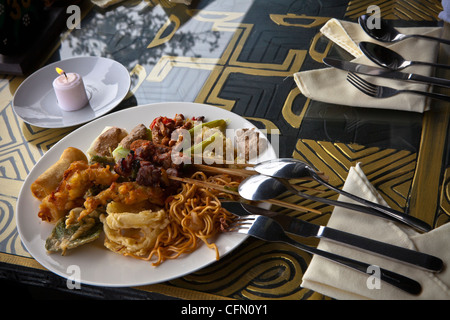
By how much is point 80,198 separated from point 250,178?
47 cm

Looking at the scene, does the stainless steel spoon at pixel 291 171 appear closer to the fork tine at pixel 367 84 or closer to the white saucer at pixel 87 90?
the fork tine at pixel 367 84

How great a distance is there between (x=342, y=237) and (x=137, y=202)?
524 millimetres

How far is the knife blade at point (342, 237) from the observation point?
3.47 ft

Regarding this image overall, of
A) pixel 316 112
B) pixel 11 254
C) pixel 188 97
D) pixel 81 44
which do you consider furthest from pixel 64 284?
pixel 81 44

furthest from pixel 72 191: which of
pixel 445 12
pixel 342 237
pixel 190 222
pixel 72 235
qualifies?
pixel 445 12

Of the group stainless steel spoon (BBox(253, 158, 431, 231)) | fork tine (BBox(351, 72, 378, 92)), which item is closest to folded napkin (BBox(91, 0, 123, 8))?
fork tine (BBox(351, 72, 378, 92))

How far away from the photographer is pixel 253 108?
1658 millimetres

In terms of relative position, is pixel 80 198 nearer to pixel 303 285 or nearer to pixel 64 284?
pixel 64 284

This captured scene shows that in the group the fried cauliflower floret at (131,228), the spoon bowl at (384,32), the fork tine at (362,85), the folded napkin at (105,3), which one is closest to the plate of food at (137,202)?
the fried cauliflower floret at (131,228)

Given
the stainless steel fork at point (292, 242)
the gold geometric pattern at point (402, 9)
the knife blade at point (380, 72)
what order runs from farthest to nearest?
the gold geometric pattern at point (402, 9) → the knife blade at point (380, 72) → the stainless steel fork at point (292, 242)

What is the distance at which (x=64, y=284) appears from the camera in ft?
4.09

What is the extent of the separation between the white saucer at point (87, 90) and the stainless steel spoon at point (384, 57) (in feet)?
2.78

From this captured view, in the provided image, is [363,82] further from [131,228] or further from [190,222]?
[131,228]

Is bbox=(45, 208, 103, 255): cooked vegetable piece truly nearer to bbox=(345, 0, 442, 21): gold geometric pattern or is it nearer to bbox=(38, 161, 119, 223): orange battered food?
bbox=(38, 161, 119, 223): orange battered food
